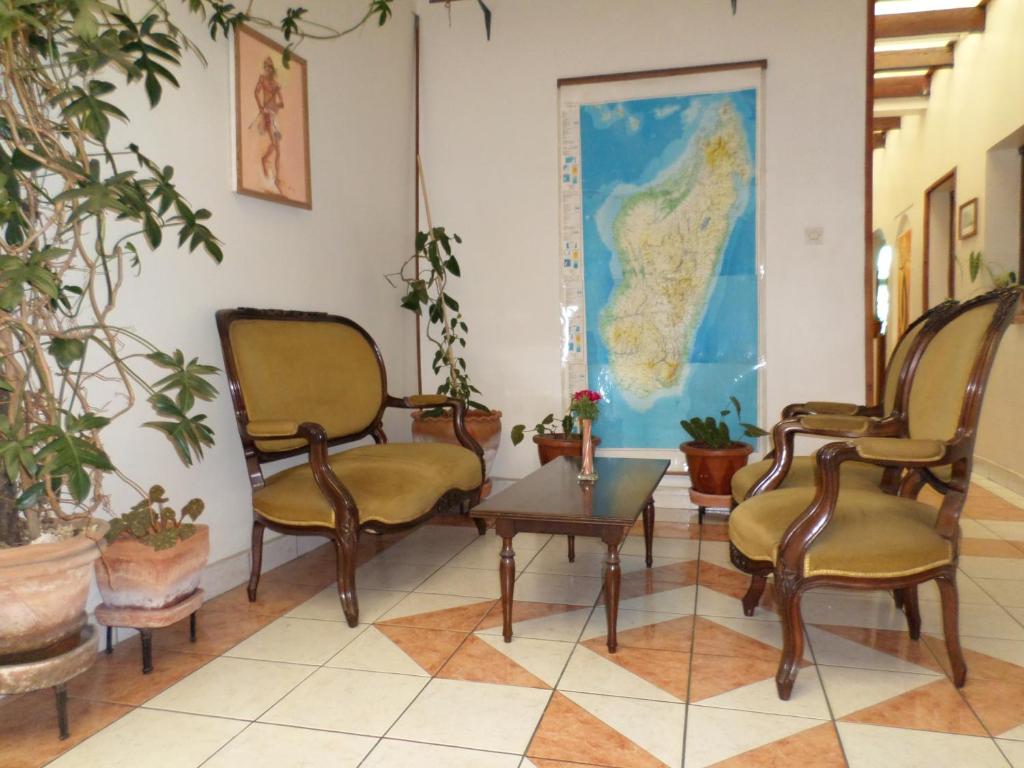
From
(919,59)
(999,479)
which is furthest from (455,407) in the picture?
(919,59)

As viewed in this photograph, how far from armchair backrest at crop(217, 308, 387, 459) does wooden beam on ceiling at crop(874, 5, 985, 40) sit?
4.15 m

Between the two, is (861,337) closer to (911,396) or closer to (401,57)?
(911,396)

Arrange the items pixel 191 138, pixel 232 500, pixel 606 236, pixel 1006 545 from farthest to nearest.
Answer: pixel 606 236 → pixel 1006 545 → pixel 232 500 → pixel 191 138

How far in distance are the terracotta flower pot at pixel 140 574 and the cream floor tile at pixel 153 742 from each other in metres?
0.34

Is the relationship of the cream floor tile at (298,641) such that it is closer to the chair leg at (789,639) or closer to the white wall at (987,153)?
the chair leg at (789,639)

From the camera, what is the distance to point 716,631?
2.56 m

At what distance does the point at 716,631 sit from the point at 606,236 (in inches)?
103

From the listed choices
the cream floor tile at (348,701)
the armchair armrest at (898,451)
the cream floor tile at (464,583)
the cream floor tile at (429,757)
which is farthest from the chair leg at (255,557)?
the armchair armrest at (898,451)

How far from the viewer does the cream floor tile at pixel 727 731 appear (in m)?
1.80

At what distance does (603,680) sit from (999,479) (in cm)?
409

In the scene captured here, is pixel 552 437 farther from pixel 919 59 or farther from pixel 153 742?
pixel 919 59

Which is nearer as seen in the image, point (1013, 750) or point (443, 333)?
point (1013, 750)

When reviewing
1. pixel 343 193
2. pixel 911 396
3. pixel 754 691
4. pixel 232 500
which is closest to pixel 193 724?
pixel 232 500

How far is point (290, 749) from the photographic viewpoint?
1.84m
